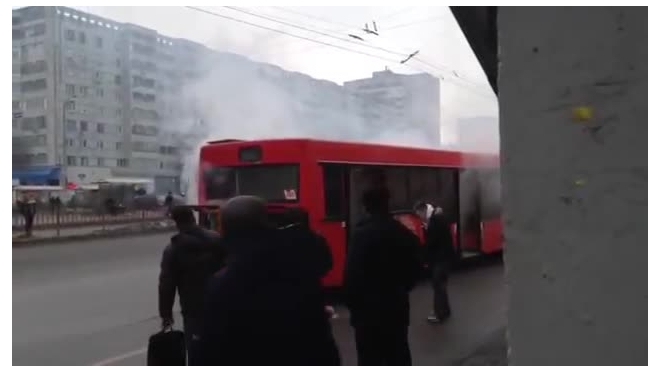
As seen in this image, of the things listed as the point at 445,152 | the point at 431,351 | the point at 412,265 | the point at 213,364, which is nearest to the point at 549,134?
the point at 213,364

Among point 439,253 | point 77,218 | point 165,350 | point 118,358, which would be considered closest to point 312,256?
point 165,350

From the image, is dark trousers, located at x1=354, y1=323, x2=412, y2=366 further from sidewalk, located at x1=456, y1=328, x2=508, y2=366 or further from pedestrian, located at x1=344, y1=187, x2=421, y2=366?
sidewalk, located at x1=456, y1=328, x2=508, y2=366

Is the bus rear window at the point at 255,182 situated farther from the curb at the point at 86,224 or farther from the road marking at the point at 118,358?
the curb at the point at 86,224

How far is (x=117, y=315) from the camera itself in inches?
305

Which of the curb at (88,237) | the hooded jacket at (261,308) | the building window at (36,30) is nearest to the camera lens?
the hooded jacket at (261,308)

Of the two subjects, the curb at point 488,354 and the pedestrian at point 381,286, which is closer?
the pedestrian at point 381,286

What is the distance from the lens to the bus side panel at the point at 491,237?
445 inches

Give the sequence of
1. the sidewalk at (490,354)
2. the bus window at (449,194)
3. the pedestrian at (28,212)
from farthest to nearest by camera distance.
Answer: the pedestrian at (28,212) < the bus window at (449,194) < the sidewalk at (490,354)

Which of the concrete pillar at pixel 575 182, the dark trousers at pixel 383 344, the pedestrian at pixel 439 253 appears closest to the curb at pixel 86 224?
Answer: the pedestrian at pixel 439 253

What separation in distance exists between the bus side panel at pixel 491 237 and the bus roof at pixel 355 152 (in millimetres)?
1468

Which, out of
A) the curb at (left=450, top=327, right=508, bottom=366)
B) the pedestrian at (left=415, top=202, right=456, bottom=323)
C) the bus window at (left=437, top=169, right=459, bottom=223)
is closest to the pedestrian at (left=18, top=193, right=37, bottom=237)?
the bus window at (left=437, top=169, right=459, bottom=223)

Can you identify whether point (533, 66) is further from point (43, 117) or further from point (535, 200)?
point (43, 117)

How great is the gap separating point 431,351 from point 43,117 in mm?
29324

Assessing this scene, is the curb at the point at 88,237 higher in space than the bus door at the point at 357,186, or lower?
Answer: lower
